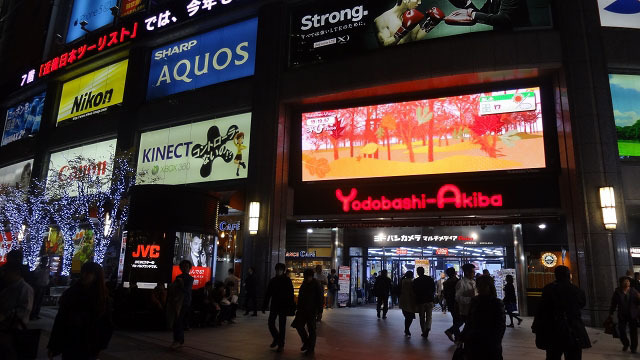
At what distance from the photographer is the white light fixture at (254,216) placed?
17.5 m

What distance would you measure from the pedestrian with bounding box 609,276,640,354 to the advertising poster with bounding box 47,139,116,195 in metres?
21.2

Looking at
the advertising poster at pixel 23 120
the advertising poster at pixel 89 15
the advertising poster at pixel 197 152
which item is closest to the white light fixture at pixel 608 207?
the advertising poster at pixel 197 152

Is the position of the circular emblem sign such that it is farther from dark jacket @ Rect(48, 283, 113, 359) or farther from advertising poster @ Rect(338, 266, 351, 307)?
dark jacket @ Rect(48, 283, 113, 359)

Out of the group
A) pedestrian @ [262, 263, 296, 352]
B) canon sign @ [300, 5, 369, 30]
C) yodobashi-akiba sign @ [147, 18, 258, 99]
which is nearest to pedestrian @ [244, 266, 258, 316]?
pedestrian @ [262, 263, 296, 352]

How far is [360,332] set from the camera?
470 inches

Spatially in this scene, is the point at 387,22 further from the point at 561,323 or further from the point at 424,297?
the point at 561,323

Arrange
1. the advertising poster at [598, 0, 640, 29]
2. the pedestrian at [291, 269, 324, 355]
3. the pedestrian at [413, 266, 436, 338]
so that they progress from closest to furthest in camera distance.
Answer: the pedestrian at [291, 269, 324, 355] < the pedestrian at [413, 266, 436, 338] < the advertising poster at [598, 0, 640, 29]

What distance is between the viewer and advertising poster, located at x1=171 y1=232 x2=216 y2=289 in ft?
40.9

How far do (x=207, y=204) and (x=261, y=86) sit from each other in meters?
7.30

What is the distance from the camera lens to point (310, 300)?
28.7 ft

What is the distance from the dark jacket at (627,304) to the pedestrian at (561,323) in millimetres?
4769

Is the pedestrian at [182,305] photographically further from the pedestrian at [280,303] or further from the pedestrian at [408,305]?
the pedestrian at [408,305]

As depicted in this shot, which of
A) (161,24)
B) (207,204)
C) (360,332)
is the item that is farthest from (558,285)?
(161,24)

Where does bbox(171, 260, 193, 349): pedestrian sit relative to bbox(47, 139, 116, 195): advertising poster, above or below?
below
